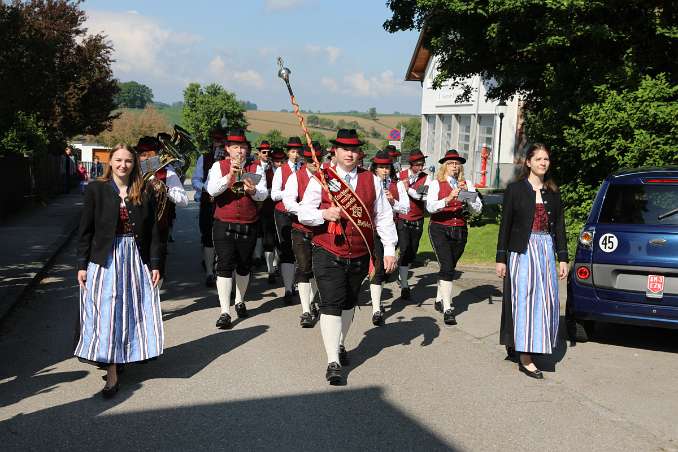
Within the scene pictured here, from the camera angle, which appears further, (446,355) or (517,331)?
(446,355)

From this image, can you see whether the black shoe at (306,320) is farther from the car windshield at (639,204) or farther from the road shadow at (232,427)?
the car windshield at (639,204)

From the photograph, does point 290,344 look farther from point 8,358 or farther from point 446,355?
point 8,358

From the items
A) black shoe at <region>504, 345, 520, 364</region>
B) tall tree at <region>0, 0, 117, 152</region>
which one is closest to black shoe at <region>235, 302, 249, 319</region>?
black shoe at <region>504, 345, 520, 364</region>

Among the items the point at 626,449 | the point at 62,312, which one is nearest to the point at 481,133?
the point at 62,312

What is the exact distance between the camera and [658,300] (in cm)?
639

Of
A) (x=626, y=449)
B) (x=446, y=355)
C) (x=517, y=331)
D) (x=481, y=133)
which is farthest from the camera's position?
(x=481, y=133)

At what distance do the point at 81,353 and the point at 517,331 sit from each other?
3.53 metres

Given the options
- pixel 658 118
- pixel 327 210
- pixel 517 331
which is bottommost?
pixel 517 331

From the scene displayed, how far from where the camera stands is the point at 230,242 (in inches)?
304

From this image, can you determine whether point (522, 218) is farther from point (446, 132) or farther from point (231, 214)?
point (446, 132)

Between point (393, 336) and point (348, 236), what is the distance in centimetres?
192

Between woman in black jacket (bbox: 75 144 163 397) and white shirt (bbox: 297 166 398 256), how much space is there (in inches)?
48.9

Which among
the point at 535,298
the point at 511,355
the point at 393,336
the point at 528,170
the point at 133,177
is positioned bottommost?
the point at 393,336

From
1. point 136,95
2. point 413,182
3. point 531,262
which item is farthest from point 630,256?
point 136,95
